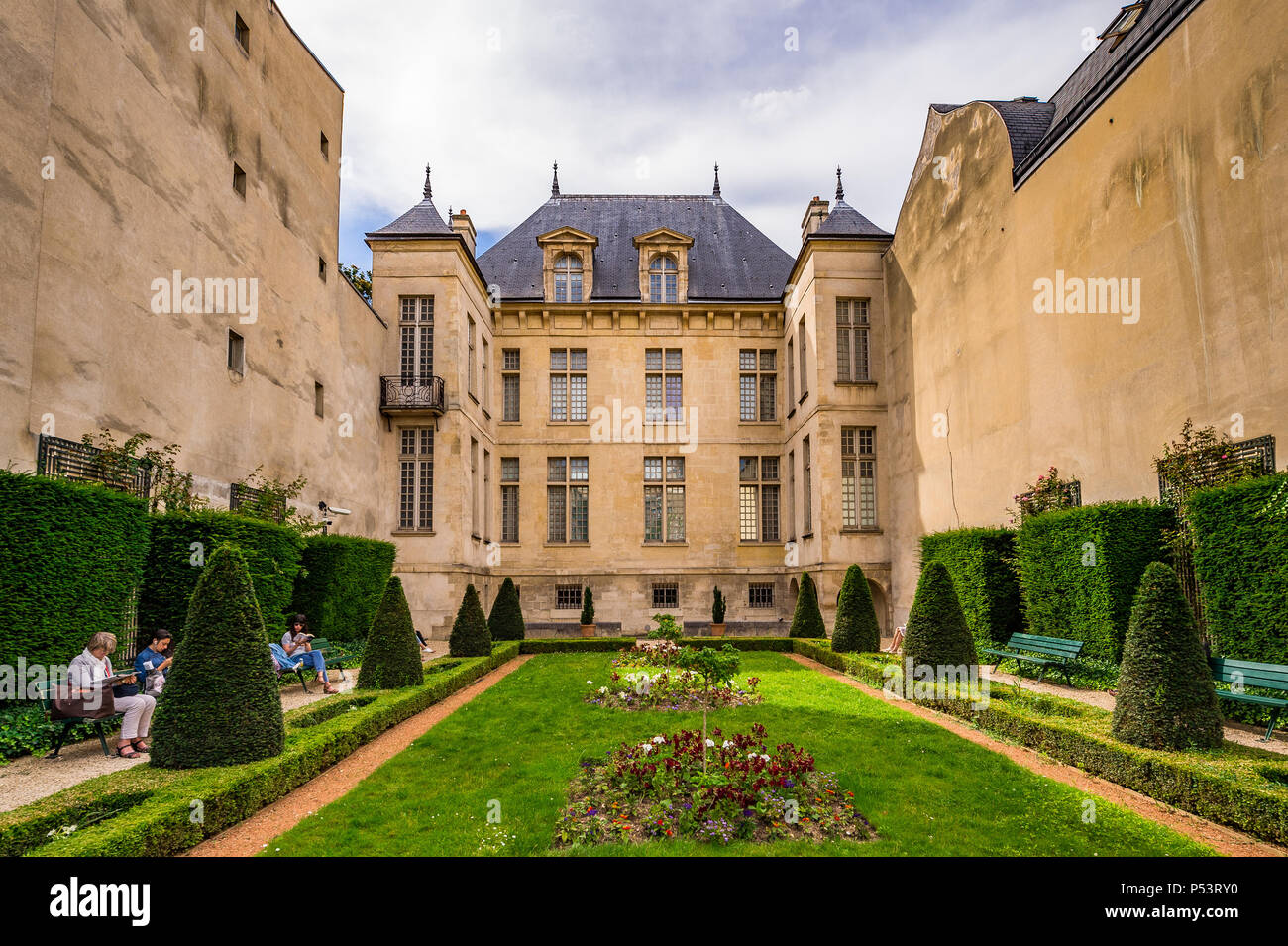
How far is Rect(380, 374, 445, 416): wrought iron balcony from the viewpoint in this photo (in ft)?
69.2

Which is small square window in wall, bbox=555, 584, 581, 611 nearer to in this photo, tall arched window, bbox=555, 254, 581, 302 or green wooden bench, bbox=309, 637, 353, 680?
green wooden bench, bbox=309, 637, 353, 680

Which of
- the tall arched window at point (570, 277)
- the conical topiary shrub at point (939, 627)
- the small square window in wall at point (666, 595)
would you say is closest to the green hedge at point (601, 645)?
the small square window in wall at point (666, 595)

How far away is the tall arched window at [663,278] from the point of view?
2630cm

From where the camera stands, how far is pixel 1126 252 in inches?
449

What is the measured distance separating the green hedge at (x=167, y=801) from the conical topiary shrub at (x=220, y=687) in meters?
0.20

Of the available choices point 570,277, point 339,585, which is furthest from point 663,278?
point 339,585

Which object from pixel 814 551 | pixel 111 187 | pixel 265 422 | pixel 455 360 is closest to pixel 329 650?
pixel 265 422

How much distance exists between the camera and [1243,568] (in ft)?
27.7

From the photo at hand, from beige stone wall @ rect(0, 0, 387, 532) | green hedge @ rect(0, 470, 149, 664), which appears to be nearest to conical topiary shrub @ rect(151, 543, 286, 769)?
green hedge @ rect(0, 470, 149, 664)

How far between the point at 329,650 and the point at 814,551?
1391 centimetres

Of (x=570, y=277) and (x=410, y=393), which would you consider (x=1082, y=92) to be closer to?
(x=570, y=277)

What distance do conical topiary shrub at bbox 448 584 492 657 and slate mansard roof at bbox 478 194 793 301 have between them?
13901mm

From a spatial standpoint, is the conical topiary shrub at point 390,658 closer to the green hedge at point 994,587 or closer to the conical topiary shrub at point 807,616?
the green hedge at point 994,587

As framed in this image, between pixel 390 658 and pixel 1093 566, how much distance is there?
11.6 m
